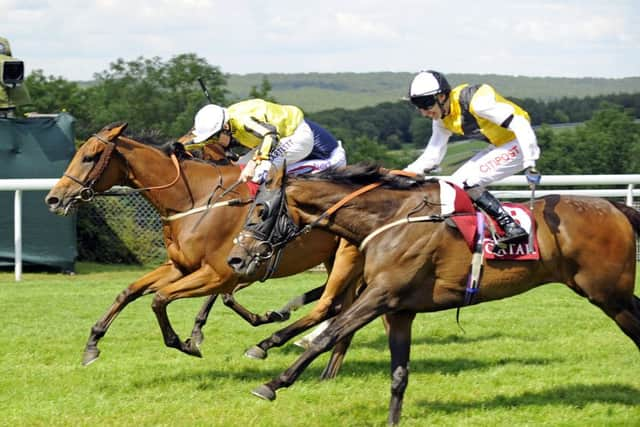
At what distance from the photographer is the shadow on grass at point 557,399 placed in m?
5.42

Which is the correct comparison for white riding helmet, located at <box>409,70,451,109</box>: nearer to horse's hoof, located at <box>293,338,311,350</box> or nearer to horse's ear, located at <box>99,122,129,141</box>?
horse's ear, located at <box>99,122,129,141</box>

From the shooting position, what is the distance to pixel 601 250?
5238 mm

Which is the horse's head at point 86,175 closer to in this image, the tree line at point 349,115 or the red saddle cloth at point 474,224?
the red saddle cloth at point 474,224

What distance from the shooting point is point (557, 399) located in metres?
5.58

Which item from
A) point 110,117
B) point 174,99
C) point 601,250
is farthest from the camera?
point 174,99

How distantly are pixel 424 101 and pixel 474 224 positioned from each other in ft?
2.31

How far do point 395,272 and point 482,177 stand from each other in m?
0.84

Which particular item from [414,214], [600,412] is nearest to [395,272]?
[414,214]

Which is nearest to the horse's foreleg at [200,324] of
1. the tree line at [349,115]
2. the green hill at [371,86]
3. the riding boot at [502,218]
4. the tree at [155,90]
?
the riding boot at [502,218]

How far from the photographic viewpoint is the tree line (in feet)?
51.3

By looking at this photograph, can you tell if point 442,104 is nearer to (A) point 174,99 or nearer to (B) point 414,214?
(B) point 414,214

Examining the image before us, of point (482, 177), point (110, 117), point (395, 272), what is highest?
point (482, 177)

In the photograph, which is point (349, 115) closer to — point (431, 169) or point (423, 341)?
point (423, 341)

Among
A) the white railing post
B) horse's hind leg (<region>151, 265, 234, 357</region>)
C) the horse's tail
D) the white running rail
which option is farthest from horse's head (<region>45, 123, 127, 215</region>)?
the white railing post
